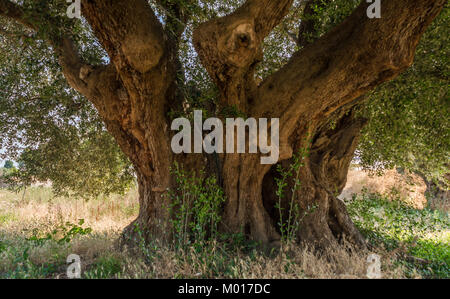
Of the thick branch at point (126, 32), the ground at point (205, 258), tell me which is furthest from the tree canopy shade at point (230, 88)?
the ground at point (205, 258)

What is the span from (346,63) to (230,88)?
1.74 m

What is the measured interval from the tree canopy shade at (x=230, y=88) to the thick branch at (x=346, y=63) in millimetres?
17

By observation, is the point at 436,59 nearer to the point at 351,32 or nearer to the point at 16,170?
the point at 351,32

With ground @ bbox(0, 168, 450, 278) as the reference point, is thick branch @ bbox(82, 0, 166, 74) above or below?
above

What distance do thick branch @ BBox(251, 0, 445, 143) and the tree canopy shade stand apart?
17 millimetres

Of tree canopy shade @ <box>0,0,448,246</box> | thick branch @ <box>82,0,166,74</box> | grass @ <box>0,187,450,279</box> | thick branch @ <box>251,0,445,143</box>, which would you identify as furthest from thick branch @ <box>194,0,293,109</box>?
grass @ <box>0,187,450,279</box>

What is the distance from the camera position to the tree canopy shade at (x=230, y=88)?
382cm

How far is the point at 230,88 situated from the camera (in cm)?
418

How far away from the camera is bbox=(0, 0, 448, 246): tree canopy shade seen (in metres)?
3.82

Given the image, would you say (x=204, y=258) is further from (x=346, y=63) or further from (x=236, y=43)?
(x=346, y=63)

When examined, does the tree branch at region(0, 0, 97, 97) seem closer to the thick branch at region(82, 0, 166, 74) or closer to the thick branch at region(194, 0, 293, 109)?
the thick branch at region(82, 0, 166, 74)

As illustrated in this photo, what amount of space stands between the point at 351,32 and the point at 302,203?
2.98m

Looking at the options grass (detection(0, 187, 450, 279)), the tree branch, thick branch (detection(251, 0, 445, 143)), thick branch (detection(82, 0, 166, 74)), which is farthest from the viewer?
the tree branch

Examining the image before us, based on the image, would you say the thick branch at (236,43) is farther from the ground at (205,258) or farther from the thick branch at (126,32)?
the ground at (205,258)
